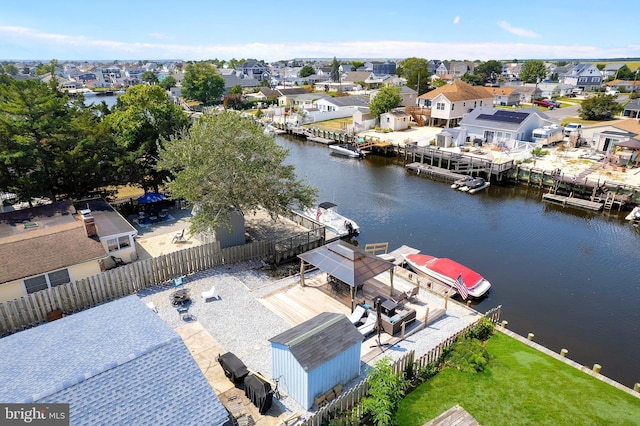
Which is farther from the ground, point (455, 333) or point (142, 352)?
point (142, 352)

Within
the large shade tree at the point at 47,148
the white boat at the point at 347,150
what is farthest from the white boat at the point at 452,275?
the white boat at the point at 347,150

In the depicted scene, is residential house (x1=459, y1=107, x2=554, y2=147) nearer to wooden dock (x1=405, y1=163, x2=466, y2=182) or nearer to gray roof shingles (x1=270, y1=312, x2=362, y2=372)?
wooden dock (x1=405, y1=163, x2=466, y2=182)

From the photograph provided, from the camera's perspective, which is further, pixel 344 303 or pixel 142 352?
pixel 344 303

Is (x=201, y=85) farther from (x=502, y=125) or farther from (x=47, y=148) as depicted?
(x=47, y=148)

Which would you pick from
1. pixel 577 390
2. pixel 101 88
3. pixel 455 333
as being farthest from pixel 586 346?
pixel 101 88

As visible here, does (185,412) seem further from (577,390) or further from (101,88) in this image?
(101,88)

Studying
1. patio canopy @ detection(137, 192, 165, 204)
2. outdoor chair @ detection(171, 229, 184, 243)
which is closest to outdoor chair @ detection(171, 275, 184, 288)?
outdoor chair @ detection(171, 229, 184, 243)
